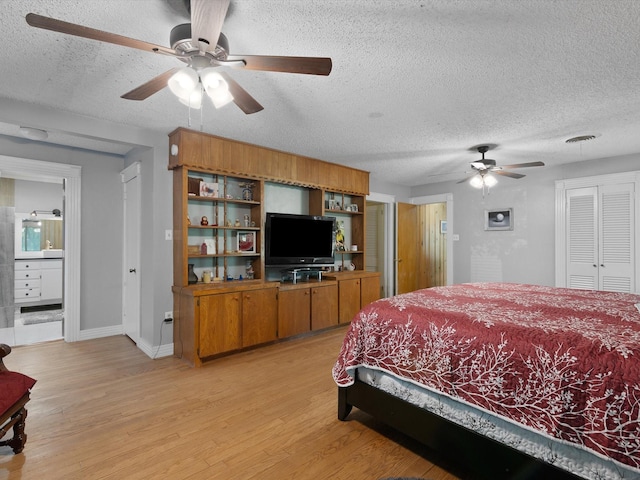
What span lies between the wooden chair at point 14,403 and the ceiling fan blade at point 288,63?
2212mm

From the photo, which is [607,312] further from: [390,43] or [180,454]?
[180,454]

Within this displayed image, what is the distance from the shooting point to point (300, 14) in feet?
5.74

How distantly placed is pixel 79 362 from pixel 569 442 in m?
4.12

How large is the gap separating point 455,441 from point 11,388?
98.4 inches

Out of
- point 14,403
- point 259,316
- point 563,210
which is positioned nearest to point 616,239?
point 563,210

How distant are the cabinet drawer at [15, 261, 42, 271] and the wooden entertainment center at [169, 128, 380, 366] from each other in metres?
4.44

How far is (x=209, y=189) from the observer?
3.86 m

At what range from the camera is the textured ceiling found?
1.74 m

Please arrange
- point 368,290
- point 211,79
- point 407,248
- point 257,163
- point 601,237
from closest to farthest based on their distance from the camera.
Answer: point 211,79
point 257,163
point 601,237
point 368,290
point 407,248

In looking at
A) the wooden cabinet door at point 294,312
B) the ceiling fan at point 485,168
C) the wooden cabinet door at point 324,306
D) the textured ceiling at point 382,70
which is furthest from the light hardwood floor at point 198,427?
the ceiling fan at point 485,168

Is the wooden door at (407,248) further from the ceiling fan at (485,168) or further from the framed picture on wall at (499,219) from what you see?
the ceiling fan at (485,168)

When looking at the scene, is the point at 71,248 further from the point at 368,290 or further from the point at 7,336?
the point at 368,290

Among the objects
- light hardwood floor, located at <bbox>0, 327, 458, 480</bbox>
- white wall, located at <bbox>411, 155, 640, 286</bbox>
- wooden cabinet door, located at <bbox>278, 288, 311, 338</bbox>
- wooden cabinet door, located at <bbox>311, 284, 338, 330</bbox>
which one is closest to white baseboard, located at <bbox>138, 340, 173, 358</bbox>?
light hardwood floor, located at <bbox>0, 327, 458, 480</bbox>

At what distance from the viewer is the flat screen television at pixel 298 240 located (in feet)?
14.0
